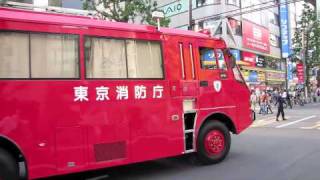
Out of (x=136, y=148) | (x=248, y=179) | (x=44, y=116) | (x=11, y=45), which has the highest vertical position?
(x=11, y=45)

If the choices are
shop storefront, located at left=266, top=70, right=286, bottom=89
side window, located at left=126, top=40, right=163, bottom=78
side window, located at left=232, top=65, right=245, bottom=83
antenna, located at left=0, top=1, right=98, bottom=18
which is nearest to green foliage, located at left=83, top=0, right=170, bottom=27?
side window, located at left=232, top=65, right=245, bottom=83

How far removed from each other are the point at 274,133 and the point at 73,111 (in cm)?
1027

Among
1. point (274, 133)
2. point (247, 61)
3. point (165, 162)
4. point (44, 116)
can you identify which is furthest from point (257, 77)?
point (44, 116)

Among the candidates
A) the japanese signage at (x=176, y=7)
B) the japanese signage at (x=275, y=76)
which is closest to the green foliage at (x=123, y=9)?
the japanese signage at (x=176, y=7)

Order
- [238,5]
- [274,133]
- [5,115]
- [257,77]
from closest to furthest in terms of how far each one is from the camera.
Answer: [5,115] → [274,133] → [238,5] → [257,77]

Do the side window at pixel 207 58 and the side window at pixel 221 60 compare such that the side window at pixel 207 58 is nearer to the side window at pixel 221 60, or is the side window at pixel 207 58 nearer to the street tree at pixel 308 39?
the side window at pixel 221 60

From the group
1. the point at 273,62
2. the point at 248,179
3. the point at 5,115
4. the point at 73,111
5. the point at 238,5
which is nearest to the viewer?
the point at 5,115

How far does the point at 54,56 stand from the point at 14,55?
704 millimetres

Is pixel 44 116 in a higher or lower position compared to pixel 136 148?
higher

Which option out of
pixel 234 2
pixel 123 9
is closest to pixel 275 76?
pixel 234 2

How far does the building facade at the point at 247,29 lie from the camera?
48334 mm

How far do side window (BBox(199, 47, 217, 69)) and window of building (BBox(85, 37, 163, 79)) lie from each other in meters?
1.25

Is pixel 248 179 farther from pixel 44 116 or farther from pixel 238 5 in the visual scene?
pixel 238 5

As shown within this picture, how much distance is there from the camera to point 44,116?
8250 mm
